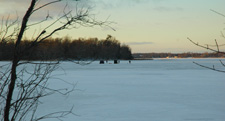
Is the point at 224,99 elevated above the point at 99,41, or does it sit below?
below

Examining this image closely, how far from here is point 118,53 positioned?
113m

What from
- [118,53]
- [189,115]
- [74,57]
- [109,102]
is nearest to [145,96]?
[109,102]

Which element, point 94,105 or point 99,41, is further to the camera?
point 99,41

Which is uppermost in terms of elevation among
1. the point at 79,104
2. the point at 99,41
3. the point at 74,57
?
the point at 99,41

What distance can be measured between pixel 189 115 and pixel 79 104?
122 inches

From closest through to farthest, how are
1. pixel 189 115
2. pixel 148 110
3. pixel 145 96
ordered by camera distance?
pixel 189 115 < pixel 148 110 < pixel 145 96

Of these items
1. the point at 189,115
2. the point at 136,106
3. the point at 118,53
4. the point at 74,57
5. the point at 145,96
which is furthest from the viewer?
the point at 118,53

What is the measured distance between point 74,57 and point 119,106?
5362 mm

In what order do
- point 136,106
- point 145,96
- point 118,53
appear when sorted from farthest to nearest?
point 118,53 → point 145,96 → point 136,106

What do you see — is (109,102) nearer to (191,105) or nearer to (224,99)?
(191,105)

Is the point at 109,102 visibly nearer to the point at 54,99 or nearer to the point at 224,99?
the point at 54,99

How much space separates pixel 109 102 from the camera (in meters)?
7.67

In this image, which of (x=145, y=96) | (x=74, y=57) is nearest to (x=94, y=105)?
(x=145, y=96)

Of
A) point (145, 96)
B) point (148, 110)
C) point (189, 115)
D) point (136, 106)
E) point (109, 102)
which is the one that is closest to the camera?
point (189, 115)
